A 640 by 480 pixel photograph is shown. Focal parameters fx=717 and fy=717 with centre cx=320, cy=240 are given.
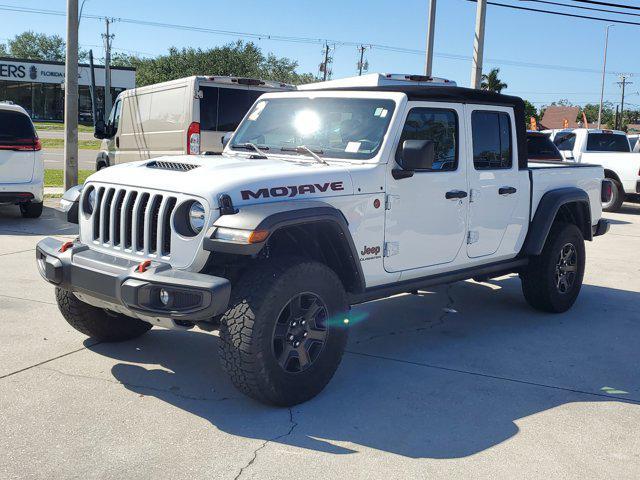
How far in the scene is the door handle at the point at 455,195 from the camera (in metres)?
5.34

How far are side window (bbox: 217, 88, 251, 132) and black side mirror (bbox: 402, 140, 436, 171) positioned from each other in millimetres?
6871

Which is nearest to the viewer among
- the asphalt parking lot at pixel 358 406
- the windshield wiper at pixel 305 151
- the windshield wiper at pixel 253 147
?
the asphalt parking lot at pixel 358 406

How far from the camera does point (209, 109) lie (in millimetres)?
11164

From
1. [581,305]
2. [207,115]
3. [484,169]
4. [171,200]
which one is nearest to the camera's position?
[171,200]

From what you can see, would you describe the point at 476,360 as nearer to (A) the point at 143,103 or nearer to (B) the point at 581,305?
(B) the point at 581,305

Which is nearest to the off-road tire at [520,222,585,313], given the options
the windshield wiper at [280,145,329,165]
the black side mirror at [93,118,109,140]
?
the windshield wiper at [280,145,329,165]

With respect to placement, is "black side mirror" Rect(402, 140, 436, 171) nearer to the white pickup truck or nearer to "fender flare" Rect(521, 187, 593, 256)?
"fender flare" Rect(521, 187, 593, 256)

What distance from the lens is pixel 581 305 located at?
7.26 metres

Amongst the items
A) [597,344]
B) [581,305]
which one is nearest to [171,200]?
[597,344]

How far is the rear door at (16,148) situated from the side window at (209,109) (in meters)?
2.67

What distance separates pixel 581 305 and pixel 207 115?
6.43 meters

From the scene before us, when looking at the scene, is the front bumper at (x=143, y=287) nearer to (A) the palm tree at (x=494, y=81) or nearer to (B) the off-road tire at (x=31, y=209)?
(B) the off-road tire at (x=31, y=209)

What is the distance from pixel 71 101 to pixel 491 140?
1073 cm

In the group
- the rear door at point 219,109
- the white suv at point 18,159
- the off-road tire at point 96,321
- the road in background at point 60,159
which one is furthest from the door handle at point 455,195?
the road in background at point 60,159
